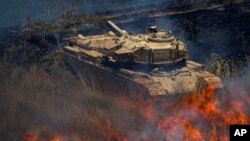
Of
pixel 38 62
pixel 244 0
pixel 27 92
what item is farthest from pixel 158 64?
pixel 244 0

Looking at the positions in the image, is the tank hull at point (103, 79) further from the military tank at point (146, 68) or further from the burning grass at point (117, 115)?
the burning grass at point (117, 115)

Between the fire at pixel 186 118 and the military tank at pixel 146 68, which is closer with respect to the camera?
the fire at pixel 186 118

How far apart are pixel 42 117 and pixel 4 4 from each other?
99.9 ft

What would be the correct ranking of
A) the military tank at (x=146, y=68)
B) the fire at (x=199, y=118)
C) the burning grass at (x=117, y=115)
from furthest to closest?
the military tank at (x=146, y=68) → the fire at (x=199, y=118) → the burning grass at (x=117, y=115)

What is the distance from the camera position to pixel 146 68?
70.5 feet

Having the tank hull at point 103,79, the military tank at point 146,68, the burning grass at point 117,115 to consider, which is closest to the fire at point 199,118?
the burning grass at point 117,115

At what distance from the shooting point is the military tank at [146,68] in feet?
67.5

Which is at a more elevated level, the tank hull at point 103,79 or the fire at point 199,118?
the tank hull at point 103,79

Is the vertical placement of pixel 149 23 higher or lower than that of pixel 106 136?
higher

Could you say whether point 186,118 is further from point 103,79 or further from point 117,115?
point 103,79

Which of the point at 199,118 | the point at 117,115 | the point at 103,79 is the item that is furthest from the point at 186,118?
the point at 103,79

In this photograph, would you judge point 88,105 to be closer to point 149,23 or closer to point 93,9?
point 149,23

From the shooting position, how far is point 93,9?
4862 cm

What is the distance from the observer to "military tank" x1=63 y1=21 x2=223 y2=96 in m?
20.6
